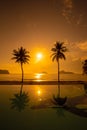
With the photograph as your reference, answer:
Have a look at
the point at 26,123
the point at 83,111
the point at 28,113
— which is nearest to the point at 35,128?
the point at 26,123

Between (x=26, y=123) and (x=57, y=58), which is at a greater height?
(x=57, y=58)

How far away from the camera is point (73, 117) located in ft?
61.9

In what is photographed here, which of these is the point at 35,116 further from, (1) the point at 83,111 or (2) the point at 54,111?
(1) the point at 83,111

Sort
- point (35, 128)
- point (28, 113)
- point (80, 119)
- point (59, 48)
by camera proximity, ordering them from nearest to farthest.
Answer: point (35, 128) → point (80, 119) → point (28, 113) → point (59, 48)

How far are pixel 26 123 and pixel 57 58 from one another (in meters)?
46.3

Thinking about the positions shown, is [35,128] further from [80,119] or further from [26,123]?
[80,119]

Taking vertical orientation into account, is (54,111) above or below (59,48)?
below

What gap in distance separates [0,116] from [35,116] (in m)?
3.50

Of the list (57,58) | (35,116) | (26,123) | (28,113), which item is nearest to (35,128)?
(26,123)

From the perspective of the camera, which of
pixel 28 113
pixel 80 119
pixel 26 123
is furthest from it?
pixel 28 113

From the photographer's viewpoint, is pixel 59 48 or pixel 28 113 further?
pixel 59 48

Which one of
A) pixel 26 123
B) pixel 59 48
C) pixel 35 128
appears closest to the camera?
pixel 35 128

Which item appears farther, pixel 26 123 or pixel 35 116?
pixel 35 116

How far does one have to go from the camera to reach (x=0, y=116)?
19.5 m
